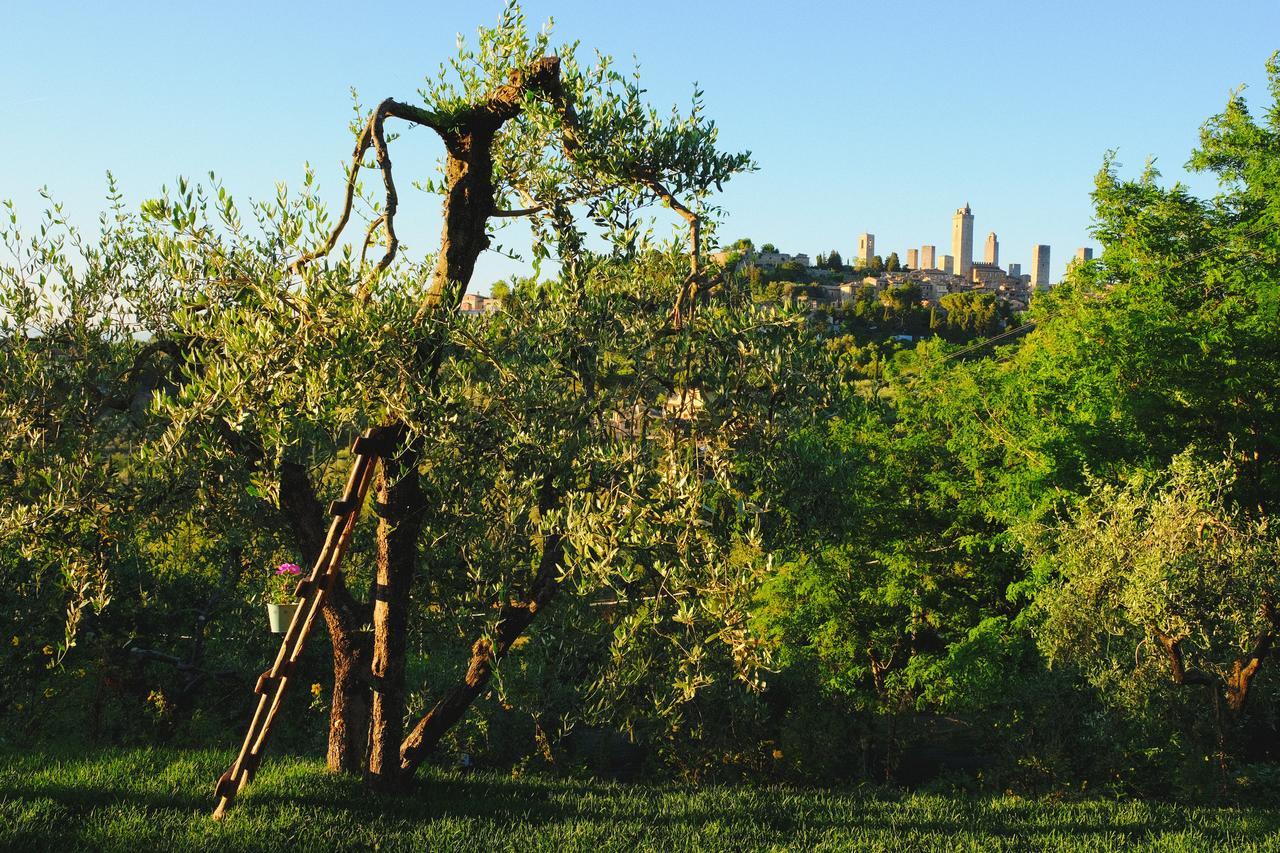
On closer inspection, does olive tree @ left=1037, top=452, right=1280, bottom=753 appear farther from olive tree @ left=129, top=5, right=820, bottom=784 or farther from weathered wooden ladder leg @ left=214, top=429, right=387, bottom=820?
weathered wooden ladder leg @ left=214, top=429, right=387, bottom=820

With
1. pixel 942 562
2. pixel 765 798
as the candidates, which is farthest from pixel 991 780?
pixel 942 562

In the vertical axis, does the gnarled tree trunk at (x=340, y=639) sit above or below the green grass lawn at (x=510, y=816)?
above

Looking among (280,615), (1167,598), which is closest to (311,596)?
(280,615)

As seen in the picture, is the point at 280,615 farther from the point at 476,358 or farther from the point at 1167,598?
the point at 1167,598

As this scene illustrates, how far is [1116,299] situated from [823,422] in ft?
71.7

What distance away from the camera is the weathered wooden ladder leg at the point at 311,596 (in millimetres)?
8406

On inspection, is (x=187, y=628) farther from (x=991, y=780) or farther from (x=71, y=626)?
(x=991, y=780)

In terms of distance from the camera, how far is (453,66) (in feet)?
32.9

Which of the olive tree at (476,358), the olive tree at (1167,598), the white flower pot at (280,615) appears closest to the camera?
the olive tree at (476,358)

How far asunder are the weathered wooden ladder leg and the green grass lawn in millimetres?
402

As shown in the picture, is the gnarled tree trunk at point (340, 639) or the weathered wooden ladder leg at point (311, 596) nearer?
the weathered wooden ladder leg at point (311, 596)

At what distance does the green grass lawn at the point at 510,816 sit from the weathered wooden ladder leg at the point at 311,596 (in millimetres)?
402

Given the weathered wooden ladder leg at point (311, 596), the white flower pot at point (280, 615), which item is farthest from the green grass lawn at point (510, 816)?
the white flower pot at point (280, 615)

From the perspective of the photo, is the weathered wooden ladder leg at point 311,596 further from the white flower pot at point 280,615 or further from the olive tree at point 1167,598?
the olive tree at point 1167,598
